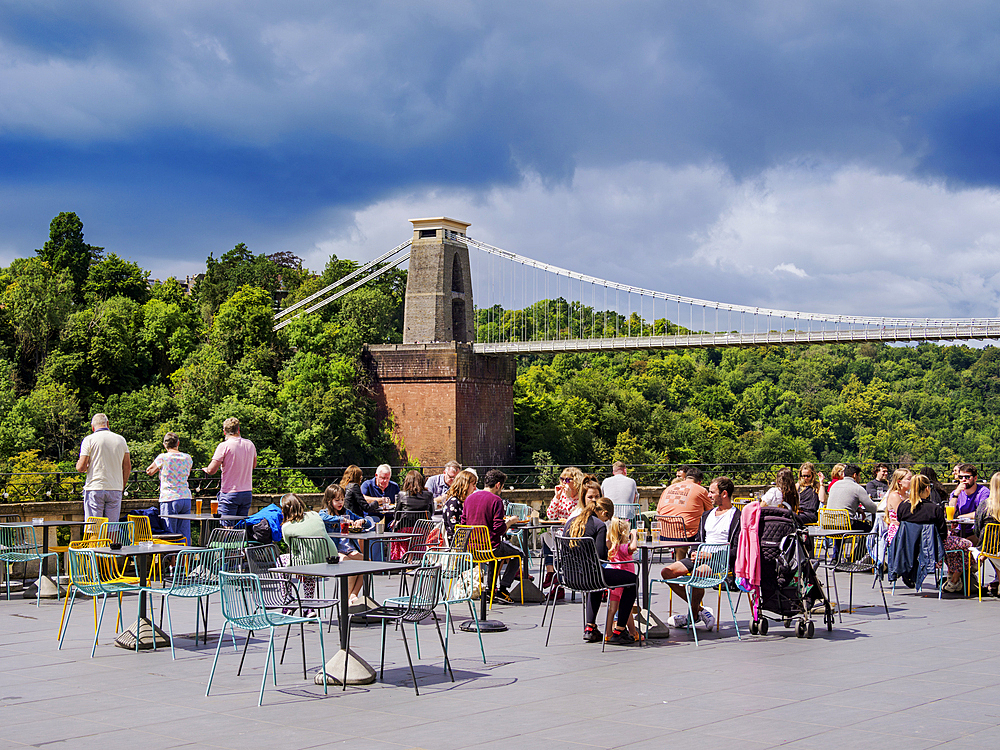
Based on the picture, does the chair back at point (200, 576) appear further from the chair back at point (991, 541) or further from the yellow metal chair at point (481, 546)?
the chair back at point (991, 541)

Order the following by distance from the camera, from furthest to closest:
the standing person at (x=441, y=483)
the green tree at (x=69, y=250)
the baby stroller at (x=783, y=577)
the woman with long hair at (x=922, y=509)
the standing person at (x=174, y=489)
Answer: the green tree at (x=69, y=250) < the standing person at (x=441, y=483) < the standing person at (x=174, y=489) < the woman with long hair at (x=922, y=509) < the baby stroller at (x=783, y=577)

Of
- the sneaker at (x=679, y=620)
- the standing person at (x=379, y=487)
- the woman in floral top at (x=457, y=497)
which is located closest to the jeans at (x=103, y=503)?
the standing person at (x=379, y=487)

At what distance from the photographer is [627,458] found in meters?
60.2

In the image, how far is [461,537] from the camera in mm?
9383

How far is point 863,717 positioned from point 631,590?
2.56m

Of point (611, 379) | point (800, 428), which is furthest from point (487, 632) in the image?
point (800, 428)

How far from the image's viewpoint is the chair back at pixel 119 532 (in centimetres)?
926

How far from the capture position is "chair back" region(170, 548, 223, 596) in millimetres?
7074

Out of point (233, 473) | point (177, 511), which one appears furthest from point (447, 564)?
point (177, 511)

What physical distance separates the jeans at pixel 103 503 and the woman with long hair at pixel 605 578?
4.27 metres

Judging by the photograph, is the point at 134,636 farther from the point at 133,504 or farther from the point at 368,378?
the point at 368,378

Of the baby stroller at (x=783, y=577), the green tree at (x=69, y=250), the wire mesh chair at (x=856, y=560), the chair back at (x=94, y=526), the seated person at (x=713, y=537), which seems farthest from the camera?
the green tree at (x=69, y=250)

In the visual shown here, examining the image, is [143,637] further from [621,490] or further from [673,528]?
[621,490]

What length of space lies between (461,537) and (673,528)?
1.76 metres
